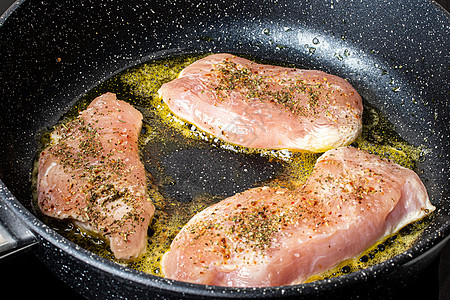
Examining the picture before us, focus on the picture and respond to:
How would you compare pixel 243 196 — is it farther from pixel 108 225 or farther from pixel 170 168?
pixel 108 225

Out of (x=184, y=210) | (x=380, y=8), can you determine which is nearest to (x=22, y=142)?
(x=184, y=210)

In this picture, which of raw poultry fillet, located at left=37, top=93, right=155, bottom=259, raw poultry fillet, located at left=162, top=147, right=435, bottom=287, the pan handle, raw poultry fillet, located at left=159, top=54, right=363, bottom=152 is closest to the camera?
the pan handle

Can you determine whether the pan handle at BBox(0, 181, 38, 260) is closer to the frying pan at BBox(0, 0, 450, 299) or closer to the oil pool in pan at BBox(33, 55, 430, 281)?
the frying pan at BBox(0, 0, 450, 299)

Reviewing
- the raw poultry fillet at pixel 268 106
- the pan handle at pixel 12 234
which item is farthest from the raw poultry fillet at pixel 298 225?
the pan handle at pixel 12 234

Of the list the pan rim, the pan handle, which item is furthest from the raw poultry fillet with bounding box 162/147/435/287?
the pan handle

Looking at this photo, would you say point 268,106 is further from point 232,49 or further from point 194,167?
point 232,49

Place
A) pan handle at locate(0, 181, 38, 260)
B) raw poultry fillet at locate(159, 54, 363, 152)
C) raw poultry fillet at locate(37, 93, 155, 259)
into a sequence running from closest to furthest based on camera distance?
pan handle at locate(0, 181, 38, 260), raw poultry fillet at locate(37, 93, 155, 259), raw poultry fillet at locate(159, 54, 363, 152)

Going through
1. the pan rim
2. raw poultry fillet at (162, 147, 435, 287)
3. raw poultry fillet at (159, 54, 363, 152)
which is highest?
raw poultry fillet at (159, 54, 363, 152)
